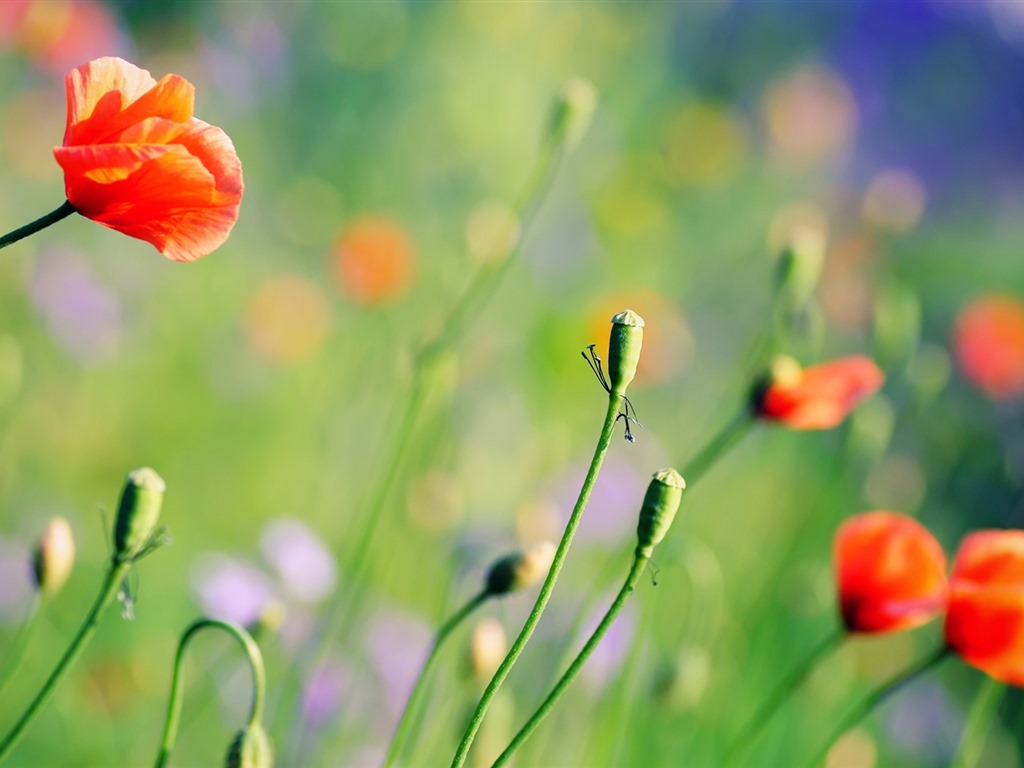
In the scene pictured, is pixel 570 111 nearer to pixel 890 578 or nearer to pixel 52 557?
pixel 890 578

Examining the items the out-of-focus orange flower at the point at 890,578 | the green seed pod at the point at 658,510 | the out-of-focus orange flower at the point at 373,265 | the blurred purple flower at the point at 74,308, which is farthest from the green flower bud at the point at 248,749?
the blurred purple flower at the point at 74,308

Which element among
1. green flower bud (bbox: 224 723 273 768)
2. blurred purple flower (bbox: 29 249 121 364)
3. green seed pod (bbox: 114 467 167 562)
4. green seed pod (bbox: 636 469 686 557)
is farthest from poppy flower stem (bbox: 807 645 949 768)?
blurred purple flower (bbox: 29 249 121 364)

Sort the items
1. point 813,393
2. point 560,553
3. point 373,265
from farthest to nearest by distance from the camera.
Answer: point 373,265 → point 813,393 → point 560,553

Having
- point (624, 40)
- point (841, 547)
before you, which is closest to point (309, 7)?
point (624, 40)

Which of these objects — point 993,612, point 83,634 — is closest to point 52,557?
point 83,634

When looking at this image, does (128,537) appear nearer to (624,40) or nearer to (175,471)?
(175,471)
